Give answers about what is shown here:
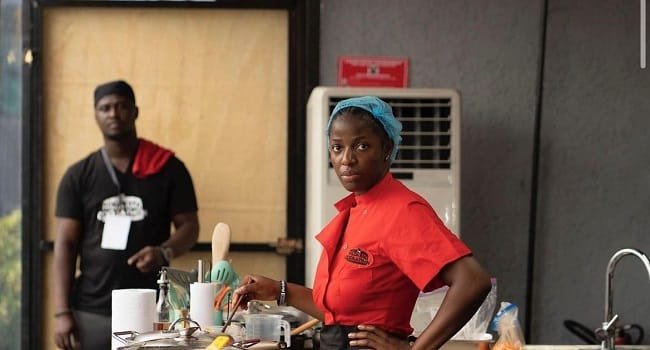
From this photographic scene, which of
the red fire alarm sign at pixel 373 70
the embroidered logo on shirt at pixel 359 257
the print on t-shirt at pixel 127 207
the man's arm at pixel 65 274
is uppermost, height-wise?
the red fire alarm sign at pixel 373 70

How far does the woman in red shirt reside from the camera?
2.45 metres

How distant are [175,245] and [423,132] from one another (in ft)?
3.93

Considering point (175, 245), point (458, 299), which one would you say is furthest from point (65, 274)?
point (458, 299)

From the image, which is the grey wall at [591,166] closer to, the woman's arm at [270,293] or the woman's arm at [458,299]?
the woman's arm at [270,293]

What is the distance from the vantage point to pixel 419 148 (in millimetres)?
4387

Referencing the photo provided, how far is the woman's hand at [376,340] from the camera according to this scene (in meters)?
2.56

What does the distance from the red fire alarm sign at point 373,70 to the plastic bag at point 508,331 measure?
1.51 metres

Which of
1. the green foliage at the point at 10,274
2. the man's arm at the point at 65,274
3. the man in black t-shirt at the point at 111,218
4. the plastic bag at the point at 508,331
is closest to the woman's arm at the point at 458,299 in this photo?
the plastic bag at the point at 508,331

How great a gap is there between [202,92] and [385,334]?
2626 mm

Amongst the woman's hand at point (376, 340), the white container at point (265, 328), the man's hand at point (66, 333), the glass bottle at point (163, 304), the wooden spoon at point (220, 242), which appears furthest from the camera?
the man's hand at point (66, 333)

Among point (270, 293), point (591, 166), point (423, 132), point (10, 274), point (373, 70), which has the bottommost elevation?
point (10, 274)

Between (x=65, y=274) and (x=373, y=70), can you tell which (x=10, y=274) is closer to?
(x=65, y=274)

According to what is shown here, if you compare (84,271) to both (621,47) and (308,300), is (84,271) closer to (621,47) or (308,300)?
(308,300)

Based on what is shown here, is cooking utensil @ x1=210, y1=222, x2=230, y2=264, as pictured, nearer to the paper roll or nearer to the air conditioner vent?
the paper roll
